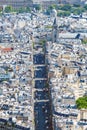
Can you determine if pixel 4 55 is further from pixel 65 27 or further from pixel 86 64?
pixel 65 27

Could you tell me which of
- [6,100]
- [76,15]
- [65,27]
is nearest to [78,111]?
[6,100]

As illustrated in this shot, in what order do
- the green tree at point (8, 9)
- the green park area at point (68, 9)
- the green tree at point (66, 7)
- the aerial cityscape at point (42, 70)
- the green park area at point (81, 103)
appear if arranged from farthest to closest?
the green tree at point (66, 7)
the green tree at point (8, 9)
the green park area at point (68, 9)
the green park area at point (81, 103)
the aerial cityscape at point (42, 70)

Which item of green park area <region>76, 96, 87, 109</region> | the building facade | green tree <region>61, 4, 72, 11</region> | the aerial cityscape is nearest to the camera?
the aerial cityscape

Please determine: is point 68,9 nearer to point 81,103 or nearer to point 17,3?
point 17,3

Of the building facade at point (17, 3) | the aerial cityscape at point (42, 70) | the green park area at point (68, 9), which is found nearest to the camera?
the aerial cityscape at point (42, 70)

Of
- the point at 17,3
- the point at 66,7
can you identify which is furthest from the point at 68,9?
the point at 17,3

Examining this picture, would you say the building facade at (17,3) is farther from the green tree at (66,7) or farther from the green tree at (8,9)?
the green tree at (66,7)

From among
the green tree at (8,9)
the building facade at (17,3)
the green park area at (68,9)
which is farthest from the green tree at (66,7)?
the green tree at (8,9)

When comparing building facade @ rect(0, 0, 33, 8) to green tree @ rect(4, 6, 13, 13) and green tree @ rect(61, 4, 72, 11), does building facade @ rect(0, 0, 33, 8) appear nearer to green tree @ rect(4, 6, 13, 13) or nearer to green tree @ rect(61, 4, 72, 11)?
green tree @ rect(4, 6, 13, 13)

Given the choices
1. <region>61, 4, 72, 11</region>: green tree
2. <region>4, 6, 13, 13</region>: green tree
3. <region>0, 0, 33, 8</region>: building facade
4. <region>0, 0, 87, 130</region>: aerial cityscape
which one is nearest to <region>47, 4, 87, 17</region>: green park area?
<region>61, 4, 72, 11</region>: green tree
